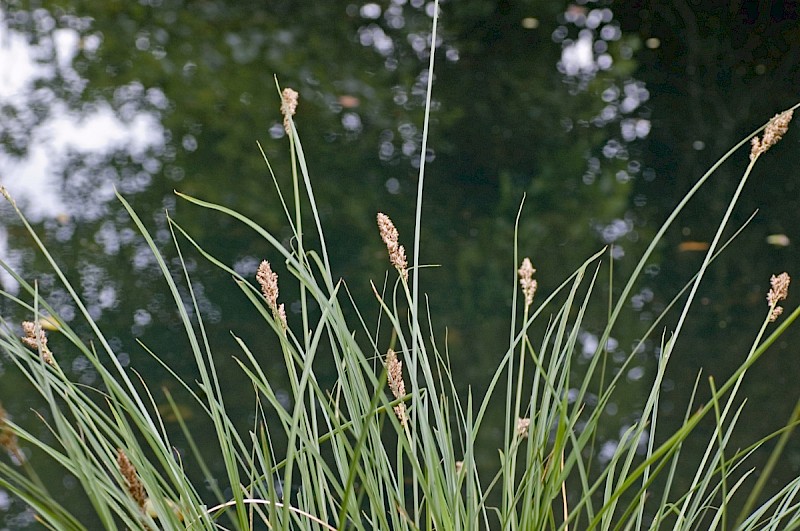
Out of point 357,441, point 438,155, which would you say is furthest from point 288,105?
point 438,155

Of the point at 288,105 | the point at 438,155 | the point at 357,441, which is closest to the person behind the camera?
the point at 357,441

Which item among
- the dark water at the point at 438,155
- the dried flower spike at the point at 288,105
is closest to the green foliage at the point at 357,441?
the dried flower spike at the point at 288,105

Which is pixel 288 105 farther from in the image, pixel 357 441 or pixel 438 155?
pixel 438 155

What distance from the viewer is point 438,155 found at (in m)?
2.98

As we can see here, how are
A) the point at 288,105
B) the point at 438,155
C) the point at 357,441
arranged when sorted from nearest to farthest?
the point at 357,441 → the point at 288,105 → the point at 438,155

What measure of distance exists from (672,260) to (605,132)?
31.4 inches

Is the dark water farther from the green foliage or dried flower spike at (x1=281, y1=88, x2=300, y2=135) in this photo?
dried flower spike at (x1=281, y1=88, x2=300, y2=135)

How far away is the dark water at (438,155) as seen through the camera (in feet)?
7.34

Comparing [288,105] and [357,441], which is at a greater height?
[288,105]

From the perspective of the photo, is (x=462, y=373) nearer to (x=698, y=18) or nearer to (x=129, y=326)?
(x=129, y=326)

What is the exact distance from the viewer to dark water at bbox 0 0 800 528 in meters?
2.24

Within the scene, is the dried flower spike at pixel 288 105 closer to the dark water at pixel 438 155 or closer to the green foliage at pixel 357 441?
the green foliage at pixel 357 441

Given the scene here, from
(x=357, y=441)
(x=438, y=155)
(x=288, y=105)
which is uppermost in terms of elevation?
(x=288, y=105)

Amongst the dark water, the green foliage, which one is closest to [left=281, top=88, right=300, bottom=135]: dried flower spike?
the green foliage
